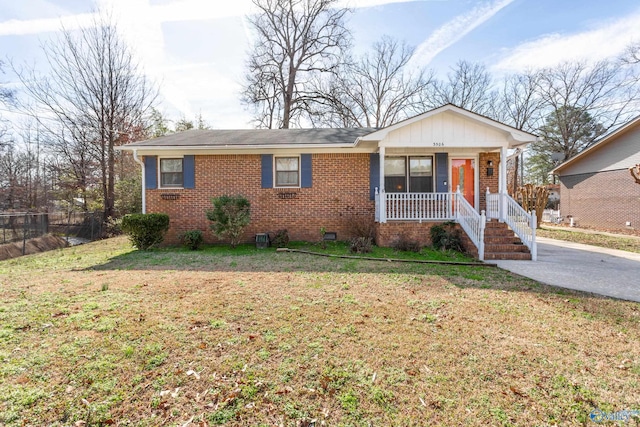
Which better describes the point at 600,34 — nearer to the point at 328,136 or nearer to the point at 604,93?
the point at 604,93

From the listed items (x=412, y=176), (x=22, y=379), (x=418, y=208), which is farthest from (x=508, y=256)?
(x=22, y=379)

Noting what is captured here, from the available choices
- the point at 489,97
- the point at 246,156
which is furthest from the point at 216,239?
the point at 489,97

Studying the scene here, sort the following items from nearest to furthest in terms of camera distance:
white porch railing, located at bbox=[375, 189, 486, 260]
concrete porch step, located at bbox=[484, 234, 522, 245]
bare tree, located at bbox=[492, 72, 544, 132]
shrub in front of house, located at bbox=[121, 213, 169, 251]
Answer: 1. concrete porch step, located at bbox=[484, 234, 522, 245]
2. shrub in front of house, located at bbox=[121, 213, 169, 251]
3. white porch railing, located at bbox=[375, 189, 486, 260]
4. bare tree, located at bbox=[492, 72, 544, 132]

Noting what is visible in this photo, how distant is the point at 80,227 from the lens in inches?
539

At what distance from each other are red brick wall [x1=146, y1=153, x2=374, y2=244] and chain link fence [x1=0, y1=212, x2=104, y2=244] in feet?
15.1

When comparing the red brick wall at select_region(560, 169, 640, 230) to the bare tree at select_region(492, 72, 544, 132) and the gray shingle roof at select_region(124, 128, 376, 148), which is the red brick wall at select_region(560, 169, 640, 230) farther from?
the gray shingle roof at select_region(124, 128, 376, 148)

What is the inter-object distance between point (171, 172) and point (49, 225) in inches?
261

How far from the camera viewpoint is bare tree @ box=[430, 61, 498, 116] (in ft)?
88.4

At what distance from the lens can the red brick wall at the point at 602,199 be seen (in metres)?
14.5

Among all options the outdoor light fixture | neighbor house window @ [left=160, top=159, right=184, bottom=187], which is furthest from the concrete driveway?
neighbor house window @ [left=160, top=159, right=184, bottom=187]

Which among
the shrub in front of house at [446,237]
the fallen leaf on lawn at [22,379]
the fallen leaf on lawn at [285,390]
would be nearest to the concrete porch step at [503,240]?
the shrub in front of house at [446,237]

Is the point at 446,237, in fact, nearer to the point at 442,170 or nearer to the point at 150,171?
the point at 442,170

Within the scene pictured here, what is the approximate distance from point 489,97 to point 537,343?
30307 mm

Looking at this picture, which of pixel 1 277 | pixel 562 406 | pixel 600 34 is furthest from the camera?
pixel 600 34
